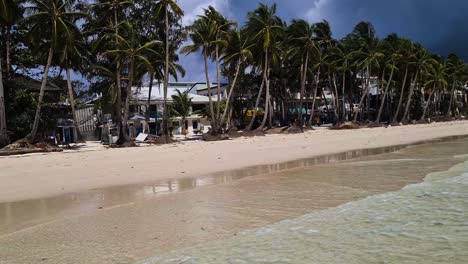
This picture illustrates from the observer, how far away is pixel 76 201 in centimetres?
1013

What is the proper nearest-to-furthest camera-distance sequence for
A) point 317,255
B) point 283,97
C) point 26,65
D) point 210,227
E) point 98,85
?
point 317,255
point 210,227
point 26,65
point 98,85
point 283,97

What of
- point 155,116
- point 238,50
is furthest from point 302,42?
point 155,116

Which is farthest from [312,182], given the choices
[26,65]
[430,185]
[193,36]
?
[26,65]

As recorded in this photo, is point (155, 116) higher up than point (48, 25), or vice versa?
point (48, 25)

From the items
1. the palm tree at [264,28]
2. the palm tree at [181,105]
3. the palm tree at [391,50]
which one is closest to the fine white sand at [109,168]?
the palm tree at [264,28]

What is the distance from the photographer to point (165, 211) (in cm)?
845

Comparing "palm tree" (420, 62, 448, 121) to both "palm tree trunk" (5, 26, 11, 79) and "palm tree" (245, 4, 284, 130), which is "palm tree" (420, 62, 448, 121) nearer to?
"palm tree" (245, 4, 284, 130)

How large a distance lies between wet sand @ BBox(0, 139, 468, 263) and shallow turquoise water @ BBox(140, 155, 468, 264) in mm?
446

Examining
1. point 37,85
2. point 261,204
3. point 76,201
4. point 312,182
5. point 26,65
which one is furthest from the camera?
point 37,85

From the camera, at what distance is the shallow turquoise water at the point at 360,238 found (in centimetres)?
542

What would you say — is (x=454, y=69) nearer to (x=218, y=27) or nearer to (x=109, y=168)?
(x=218, y=27)

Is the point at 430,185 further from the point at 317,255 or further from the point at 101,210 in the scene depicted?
the point at 101,210

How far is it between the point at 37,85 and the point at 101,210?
30899 millimetres

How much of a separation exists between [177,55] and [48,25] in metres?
14.1
